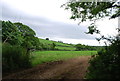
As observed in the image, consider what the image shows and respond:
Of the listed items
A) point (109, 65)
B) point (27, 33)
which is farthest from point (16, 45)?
point (109, 65)

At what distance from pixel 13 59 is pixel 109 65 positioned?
5.68 metres

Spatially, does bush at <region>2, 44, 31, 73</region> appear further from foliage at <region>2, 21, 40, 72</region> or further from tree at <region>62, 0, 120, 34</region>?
tree at <region>62, 0, 120, 34</region>

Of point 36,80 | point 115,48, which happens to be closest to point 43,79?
point 36,80

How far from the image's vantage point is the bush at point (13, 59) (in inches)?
317

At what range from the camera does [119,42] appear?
18.1 ft

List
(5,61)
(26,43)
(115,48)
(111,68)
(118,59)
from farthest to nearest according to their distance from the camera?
(26,43)
(5,61)
(115,48)
(118,59)
(111,68)

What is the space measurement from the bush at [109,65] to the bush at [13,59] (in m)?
4.75

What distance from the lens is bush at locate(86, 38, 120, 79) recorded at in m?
4.50

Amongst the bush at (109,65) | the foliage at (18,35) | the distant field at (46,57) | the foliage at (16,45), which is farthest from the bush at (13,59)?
the bush at (109,65)

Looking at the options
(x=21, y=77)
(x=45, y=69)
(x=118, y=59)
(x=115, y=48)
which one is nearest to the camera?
(x=118, y=59)

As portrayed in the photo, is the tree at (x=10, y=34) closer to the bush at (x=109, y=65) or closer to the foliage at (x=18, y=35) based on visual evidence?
the foliage at (x=18, y=35)

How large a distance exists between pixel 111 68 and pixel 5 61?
5.70 metres

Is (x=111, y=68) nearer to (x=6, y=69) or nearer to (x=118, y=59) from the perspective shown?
(x=118, y=59)

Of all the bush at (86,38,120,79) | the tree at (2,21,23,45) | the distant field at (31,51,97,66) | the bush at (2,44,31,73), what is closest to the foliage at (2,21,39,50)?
the tree at (2,21,23,45)
